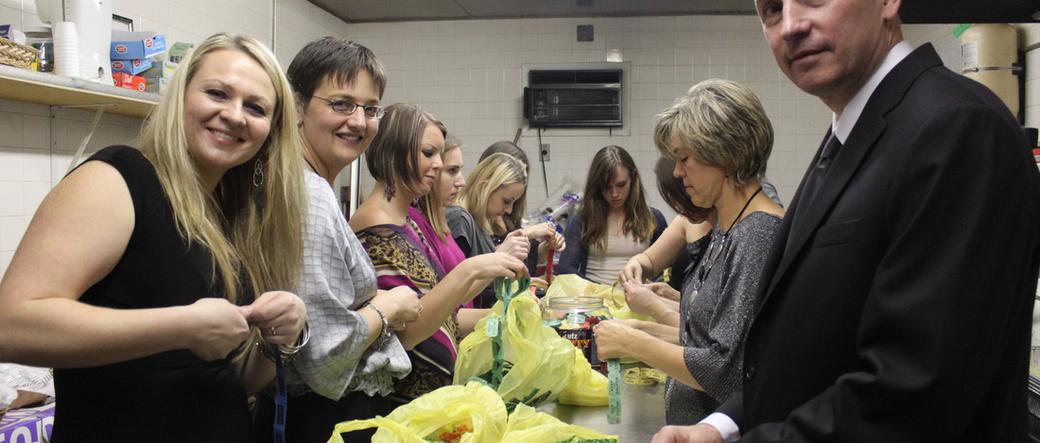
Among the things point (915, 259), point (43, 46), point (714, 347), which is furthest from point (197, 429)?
point (43, 46)

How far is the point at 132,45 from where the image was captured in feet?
11.1

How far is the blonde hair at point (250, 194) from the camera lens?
127cm

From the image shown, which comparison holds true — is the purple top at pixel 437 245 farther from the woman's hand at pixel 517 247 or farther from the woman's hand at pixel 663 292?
the woman's hand at pixel 663 292

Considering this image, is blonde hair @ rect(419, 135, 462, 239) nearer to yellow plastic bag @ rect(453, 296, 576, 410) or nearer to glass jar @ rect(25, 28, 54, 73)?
yellow plastic bag @ rect(453, 296, 576, 410)

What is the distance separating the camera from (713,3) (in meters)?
6.09

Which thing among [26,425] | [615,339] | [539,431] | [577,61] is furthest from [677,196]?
[577,61]

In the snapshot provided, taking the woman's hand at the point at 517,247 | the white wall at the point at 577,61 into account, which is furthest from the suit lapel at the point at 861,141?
the white wall at the point at 577,61

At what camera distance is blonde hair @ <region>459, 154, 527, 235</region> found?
3.54m

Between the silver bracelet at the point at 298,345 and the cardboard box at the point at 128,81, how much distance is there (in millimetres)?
2478

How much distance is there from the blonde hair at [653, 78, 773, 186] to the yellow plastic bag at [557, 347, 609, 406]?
575 millimetres

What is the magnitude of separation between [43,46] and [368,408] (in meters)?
2.42

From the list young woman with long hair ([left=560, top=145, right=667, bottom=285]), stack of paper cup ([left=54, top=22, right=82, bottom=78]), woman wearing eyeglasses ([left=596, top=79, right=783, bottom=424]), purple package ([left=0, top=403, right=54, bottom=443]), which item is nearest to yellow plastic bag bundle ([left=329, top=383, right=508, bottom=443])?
woman wearing eyeglasses ([left=596, top=79, right=783, bottom=424])

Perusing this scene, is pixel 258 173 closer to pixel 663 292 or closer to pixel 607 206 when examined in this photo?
pixel 663 292

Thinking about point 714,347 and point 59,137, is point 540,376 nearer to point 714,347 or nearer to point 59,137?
point 714,347
